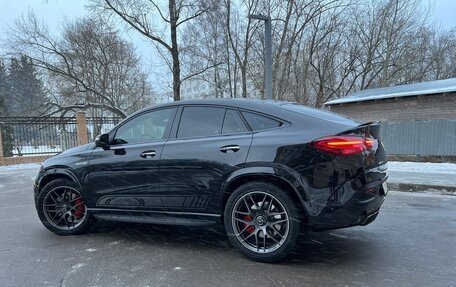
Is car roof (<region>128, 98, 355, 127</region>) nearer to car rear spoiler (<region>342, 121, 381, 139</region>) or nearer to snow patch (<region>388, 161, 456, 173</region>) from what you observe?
car rear spoiler (<region>342, 121, 381, 139</region>)

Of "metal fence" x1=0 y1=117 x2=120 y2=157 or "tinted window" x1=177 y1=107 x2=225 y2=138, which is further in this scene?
"metal fence" x1=0 y1=117 x2=120 y2=157

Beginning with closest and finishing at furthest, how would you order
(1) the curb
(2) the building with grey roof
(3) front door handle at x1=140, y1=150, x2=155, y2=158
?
1. (3) front door handle at x1=140, y1=150, x2=155, y2=158
2. (1) the curb
3. (2) the building with grey roof

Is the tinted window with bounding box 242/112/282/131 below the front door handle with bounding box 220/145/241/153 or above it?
above

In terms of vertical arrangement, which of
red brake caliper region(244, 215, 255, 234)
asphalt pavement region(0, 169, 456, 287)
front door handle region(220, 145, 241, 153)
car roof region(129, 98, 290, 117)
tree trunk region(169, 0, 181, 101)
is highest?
tree trunk region(169, 0, 181, 101)

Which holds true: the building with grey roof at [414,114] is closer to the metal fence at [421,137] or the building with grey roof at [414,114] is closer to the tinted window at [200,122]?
the metal fence at [421,137]

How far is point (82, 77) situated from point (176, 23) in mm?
13163

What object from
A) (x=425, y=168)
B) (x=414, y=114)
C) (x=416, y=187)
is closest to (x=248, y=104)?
(x=416, y=187)

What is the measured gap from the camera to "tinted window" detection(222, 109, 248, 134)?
13.7 feet

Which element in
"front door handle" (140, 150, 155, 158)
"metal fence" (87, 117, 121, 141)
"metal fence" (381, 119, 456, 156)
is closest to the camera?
"front door handle" (140, 150, 155, 158)

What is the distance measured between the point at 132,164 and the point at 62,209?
1.43 meters

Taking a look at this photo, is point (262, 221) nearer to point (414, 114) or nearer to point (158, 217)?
point (158, 217)

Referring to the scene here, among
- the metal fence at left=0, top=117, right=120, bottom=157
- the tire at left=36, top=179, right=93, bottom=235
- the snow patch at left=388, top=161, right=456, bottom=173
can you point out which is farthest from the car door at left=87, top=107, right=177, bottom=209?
the metal fence at left=0, top=117, right=120, bottom=157

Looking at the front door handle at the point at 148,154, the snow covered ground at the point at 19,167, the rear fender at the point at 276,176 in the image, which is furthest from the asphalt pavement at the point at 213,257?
the snow covered ground at the point at 19,167

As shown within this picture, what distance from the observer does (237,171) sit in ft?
13.0
